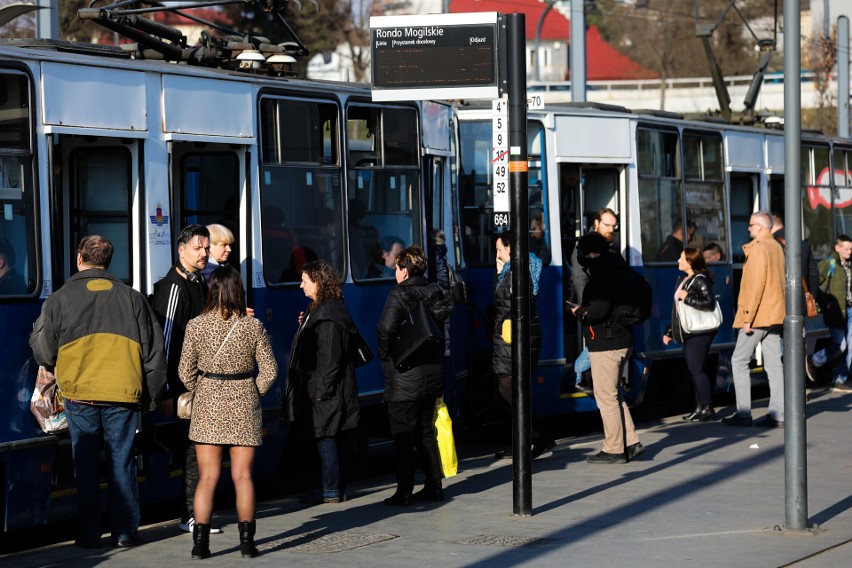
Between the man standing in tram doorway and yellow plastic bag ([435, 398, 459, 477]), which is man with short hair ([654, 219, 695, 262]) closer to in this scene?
yellow plastic bag ([435, 398, 459, 477])

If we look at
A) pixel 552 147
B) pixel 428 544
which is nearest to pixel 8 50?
pixel 428 544

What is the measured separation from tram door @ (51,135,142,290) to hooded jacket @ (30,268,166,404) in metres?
0.92

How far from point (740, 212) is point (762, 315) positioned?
3.69 metres

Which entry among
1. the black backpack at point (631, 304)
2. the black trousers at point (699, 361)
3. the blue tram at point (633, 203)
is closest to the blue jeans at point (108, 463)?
the black backpack at point (631, 304)

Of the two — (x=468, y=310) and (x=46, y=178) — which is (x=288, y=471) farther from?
(x=46, y=178)

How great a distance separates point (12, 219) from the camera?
8414 mm

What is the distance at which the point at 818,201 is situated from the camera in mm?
19766

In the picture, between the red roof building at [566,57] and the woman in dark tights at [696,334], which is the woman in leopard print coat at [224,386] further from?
the red roof building at [566,57]

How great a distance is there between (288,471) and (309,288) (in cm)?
285

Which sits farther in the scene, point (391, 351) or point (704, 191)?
point (704, 191)

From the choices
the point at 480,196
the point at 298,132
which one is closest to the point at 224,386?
the point at 298,132

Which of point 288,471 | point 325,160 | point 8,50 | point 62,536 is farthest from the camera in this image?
point 288,471

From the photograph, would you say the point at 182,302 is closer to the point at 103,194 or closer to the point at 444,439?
the point at 103,194

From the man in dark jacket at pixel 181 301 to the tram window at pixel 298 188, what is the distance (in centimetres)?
128
